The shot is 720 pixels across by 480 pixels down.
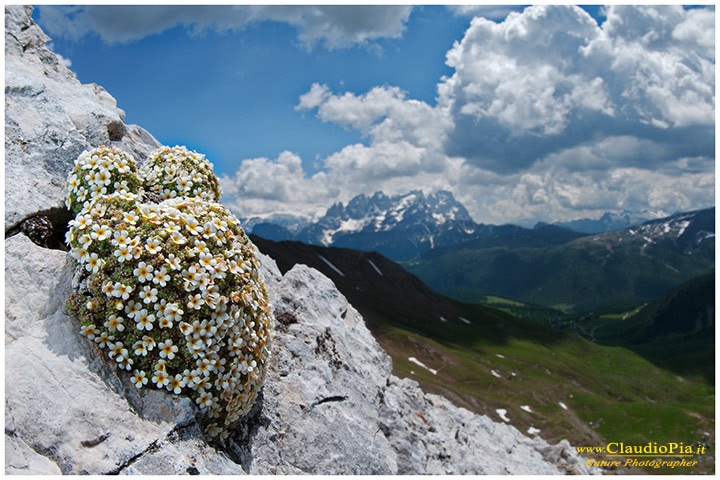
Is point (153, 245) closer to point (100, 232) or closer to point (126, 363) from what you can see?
point (100, 232)

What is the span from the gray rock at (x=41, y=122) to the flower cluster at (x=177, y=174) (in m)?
2.26

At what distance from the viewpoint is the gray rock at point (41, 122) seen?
12109mm

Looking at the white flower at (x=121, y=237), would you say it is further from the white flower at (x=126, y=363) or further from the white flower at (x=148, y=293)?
the white flower at (x=126, y=363)

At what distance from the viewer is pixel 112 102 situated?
19125mm

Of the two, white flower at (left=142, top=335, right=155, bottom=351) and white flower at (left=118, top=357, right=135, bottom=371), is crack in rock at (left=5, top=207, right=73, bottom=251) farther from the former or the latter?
white flower at (left=142, top=335, right=155, bottom=351)

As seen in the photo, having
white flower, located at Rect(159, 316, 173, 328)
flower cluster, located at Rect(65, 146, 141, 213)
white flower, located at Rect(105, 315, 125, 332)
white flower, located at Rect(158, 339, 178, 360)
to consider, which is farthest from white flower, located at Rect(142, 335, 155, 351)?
flower cluster, located at Rect(65, 146, 141, 213)

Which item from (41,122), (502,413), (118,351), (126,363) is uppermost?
(41,122)

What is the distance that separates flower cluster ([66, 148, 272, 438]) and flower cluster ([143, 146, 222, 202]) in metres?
3.00

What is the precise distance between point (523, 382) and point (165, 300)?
489 feet

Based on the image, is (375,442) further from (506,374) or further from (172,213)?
(506,374)

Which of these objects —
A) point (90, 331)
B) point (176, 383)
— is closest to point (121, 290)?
point (90, 331)

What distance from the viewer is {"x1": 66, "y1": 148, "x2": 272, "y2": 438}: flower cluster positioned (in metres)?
9.52

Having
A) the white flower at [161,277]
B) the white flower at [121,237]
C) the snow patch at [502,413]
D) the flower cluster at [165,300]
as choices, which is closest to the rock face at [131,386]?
the flower cluster at [165,300]

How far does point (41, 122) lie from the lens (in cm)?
1323
